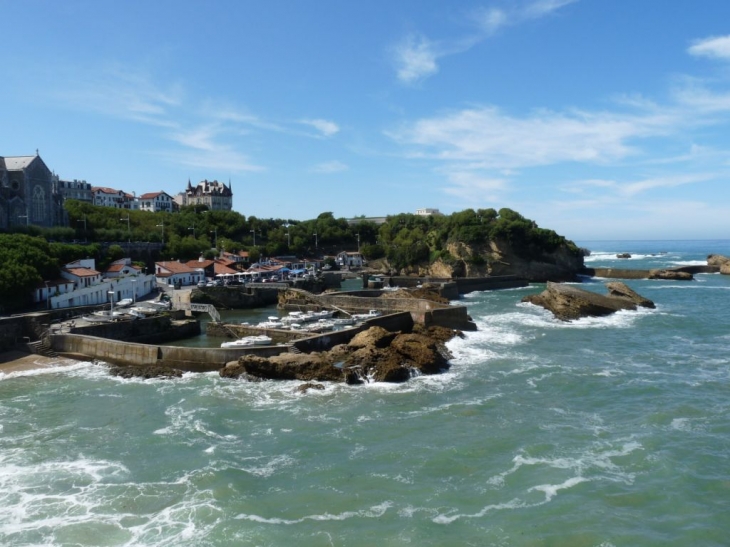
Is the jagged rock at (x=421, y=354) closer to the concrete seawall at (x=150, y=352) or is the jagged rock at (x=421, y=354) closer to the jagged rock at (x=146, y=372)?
the concrete seawall at (x=150, y=352)

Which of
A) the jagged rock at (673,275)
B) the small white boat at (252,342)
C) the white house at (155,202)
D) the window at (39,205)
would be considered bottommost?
the small white boat at (252,342)

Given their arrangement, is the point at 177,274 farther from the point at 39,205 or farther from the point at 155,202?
the point at 155,202

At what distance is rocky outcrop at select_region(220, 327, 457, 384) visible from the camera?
97.7 feet

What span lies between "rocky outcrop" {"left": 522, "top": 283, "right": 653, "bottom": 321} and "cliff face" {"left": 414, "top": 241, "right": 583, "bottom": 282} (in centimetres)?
3075

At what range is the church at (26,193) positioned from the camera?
70.2 meters

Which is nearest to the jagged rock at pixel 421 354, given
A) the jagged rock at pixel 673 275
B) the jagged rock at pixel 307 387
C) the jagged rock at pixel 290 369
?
the jagged rock at pixel 290 369

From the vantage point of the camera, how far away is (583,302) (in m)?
53.1

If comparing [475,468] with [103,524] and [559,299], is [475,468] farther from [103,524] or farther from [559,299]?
[559,299]

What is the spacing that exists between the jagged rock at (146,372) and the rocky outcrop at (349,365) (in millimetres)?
2876

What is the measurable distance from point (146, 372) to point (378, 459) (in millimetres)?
16687

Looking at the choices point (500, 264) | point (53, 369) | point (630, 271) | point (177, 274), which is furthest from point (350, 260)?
point (53, 369)

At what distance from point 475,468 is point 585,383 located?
1284 cm

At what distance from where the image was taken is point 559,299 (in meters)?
55.1

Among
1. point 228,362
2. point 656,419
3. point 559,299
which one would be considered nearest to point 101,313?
point 228,362
